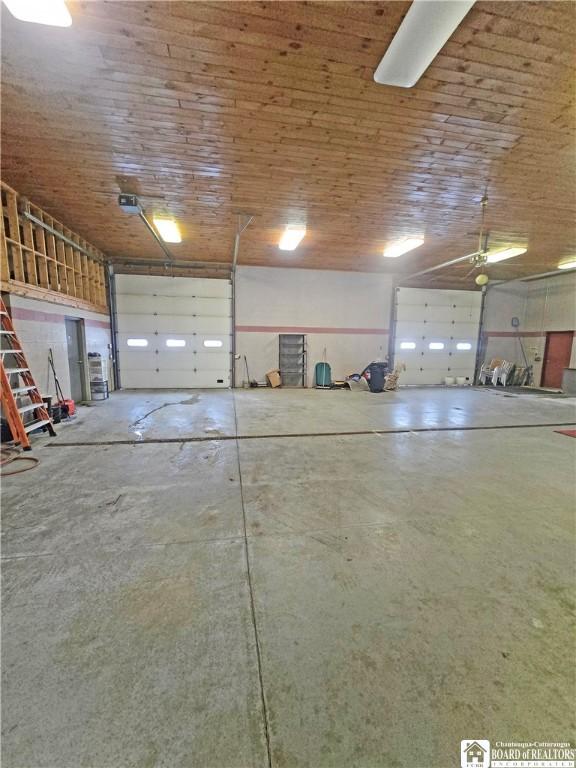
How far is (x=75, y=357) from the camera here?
6.85m

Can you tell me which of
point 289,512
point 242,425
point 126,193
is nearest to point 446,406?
point 242,425

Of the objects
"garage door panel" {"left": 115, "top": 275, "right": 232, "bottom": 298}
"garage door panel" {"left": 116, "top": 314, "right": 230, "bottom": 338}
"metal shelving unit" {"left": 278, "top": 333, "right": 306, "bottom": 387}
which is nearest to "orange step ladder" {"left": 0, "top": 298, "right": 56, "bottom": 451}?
"garage door panel" {"left": 116, "top": 314, "right": 230, "bottom": 338}

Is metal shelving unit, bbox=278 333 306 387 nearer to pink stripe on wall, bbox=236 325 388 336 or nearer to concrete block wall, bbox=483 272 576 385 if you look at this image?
pink stripe on wall, bbox=236 325 388 336

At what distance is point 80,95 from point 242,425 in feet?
14.2

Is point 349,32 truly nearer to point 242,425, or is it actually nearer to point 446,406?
point 242,425

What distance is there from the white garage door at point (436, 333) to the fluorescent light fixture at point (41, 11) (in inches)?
386

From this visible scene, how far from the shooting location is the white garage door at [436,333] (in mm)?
10656

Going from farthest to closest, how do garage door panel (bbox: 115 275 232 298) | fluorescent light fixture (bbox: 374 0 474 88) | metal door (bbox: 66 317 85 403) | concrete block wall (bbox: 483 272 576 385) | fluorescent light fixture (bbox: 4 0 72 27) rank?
concrete block wall (bbox: 483 272 576 385) < garage door panel (bbox: 115 275 232 298) < metal door (bbox: 66 317 85 403) < fluorescent light fixture (bbox: 4 0 72 27) < fluorescent light fixture (bbox: 374 0 474 88)

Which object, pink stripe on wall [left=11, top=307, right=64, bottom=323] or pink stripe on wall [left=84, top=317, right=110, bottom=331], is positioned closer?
pink stripe on wall [left=11, top=307, right=64, bottom=323]

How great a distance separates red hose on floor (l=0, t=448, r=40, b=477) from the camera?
3361 mm

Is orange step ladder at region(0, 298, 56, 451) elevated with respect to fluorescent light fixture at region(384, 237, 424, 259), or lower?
lower

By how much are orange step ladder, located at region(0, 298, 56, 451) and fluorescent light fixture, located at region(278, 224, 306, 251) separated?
4908 mm

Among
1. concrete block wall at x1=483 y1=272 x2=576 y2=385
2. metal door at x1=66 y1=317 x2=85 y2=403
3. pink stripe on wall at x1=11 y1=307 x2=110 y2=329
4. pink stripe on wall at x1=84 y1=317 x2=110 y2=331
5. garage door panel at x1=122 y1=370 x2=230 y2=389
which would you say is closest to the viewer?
pink stripe on wall at x1=11 y1=307 x2=110 y2=329

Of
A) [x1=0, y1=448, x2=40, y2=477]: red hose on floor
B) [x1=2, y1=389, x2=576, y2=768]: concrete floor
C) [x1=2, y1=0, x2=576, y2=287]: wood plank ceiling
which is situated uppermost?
[x1=2, y1=0, x2=576, y2=287]: wood plank ceiling
